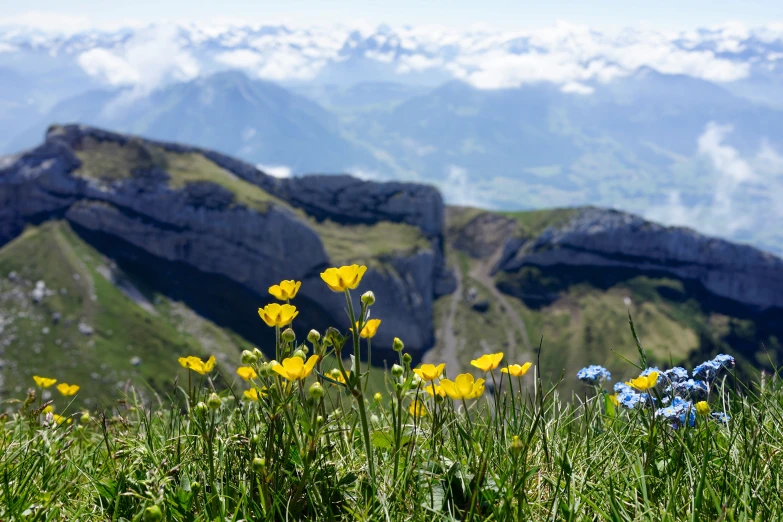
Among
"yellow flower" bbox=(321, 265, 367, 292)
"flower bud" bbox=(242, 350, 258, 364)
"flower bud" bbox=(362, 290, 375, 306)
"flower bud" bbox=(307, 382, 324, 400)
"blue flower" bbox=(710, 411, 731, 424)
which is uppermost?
"yellow flower" bbox=(321, 265, 367, 292)

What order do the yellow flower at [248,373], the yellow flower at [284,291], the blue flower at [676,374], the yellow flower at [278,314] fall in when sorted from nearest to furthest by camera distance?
the yellow flower at [278,314] → the yellow flower at [284,291] → the yellow flower at [248,373] → the blue flower at [676,374]

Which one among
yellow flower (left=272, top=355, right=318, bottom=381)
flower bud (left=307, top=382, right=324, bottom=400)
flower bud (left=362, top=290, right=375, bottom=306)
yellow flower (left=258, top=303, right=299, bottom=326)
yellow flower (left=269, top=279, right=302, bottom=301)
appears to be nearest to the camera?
yellow flower (left=272, top=355, right=318, bottom=381)

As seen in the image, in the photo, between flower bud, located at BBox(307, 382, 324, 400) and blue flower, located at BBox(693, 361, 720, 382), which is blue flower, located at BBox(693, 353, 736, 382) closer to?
blue flower, located at BBox(693, 361, 720, 382)

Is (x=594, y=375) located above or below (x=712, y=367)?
below

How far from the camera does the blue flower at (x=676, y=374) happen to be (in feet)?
16.1

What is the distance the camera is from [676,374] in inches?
196

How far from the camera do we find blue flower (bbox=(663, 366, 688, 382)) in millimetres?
4920

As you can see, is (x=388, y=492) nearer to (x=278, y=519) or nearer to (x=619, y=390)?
Result: (x=278, y=519)

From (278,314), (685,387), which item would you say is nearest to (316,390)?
(278,314)

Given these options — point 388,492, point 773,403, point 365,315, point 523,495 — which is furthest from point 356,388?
point 773,403

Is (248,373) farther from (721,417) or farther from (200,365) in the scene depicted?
(721,417)

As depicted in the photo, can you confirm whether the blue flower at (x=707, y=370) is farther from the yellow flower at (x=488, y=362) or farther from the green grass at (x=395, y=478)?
the yellow flower at (x=488, y=362)

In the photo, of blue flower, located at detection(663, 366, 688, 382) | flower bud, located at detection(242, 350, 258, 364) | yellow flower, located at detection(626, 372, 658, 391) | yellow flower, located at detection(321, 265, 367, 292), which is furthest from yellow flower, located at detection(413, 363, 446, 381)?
blue flower, located at detection(663, 366, 688, 382)

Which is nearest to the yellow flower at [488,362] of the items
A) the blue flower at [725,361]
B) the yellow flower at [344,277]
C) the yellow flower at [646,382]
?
the yellow flower at [646,382]
